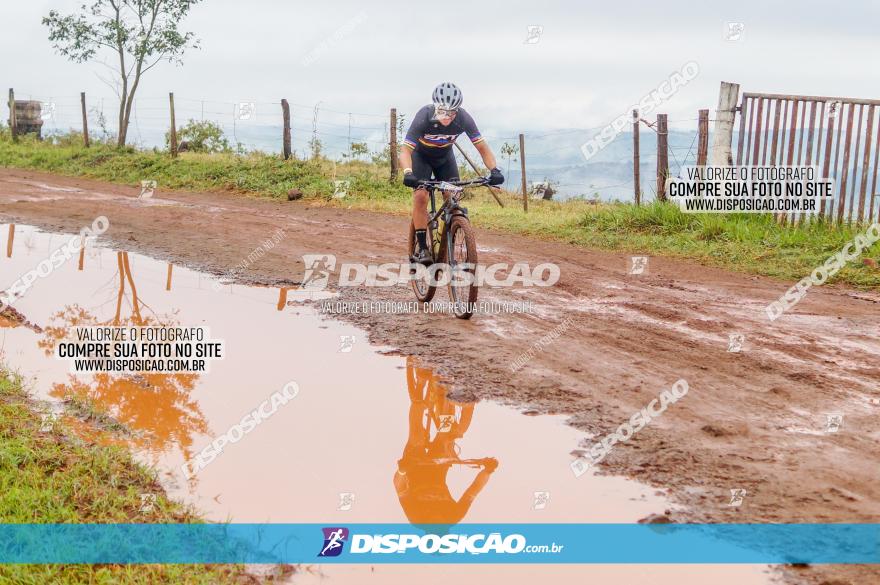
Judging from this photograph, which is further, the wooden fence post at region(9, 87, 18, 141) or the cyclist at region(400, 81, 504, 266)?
the wooden fence post at region(9, 87, 18, 141)

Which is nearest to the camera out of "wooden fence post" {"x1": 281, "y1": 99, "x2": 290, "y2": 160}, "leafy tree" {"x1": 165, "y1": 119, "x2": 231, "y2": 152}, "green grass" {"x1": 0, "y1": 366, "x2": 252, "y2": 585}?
"green grass" {"x1": 0, "y1": 366, "x2": 252, "y2": 585}

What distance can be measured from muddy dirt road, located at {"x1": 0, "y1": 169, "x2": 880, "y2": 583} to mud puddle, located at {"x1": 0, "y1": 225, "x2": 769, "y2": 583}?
331 mm

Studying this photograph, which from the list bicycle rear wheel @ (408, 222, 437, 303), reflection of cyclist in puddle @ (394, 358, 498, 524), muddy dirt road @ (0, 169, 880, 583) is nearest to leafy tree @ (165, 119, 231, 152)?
muddy dirt road @ (0, 169, 880, 583)

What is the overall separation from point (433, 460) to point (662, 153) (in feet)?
38.0

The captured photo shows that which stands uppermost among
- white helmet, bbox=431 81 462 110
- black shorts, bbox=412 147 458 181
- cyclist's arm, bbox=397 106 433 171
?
white helmet, bbox=431 81 462 110

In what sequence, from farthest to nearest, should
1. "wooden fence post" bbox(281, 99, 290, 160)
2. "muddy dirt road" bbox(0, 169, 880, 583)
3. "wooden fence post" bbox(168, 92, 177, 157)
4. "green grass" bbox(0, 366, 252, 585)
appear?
"wooden fence post" bbox(168, 92, 177, 157) → "wooden fence post" bbox(281, 99, 290, 160) → "muddy dirt road" bbox(0, 169, 880, 583) → "green grass" bbox(0, 366, 252, 585)

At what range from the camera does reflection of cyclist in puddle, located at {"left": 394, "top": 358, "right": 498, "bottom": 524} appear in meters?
4.06

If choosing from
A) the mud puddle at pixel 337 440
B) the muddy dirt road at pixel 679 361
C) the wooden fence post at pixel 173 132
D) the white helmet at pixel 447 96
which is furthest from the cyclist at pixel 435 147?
the wooden fence post at pixel 173 132

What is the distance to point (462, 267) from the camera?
309 inches

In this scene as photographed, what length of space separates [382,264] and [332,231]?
3366mm

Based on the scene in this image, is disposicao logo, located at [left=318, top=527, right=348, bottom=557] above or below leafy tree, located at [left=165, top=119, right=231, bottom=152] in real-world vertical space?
below

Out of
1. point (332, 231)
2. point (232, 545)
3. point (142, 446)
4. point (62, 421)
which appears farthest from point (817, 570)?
point (332, 231)

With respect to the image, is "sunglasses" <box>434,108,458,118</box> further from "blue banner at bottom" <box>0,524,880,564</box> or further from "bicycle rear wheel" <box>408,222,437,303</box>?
"blue banner at bottom" <box>0,524,880,564</box>

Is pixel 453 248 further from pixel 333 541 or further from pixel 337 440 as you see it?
pixel 333 541
